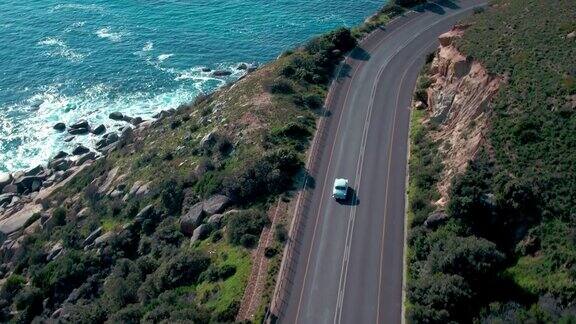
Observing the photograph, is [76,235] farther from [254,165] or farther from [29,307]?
[254,165]

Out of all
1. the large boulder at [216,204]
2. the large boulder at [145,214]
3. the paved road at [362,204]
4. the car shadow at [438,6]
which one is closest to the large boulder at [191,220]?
the large boulder at [216,204]

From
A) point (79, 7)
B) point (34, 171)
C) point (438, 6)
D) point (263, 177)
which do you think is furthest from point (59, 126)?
point (438, 6)

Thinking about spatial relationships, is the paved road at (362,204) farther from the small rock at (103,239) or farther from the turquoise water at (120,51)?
the turquoise water at (120,51)

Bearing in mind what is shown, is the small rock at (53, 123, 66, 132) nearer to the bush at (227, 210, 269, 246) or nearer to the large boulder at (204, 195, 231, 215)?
the large boulder at (204, 195, 231, 215)

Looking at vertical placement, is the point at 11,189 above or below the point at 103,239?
below

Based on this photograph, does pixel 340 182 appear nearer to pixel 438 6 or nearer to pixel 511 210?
pixel 511 210

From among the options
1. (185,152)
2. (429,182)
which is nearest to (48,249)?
(185,152)
